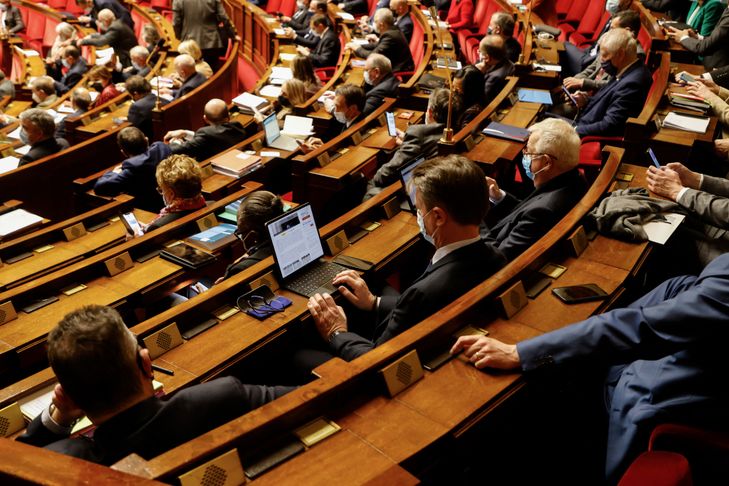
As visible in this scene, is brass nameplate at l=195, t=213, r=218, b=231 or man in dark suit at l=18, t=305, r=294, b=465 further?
brass nameplate at l=195, t=213, r=218, b=231

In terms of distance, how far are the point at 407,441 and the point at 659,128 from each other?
2.17 metres

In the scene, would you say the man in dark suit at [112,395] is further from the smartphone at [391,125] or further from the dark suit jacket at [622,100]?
the dark suit jacket at [622,100]

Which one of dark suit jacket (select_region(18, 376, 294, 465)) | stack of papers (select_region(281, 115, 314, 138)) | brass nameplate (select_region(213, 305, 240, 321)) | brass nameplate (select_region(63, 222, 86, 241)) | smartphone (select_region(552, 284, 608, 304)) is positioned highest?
dark suit jacket (select_region(18, 376, 294, 465))

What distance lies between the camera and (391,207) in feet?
7.77

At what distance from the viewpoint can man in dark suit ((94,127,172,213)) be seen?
3182 millimetres

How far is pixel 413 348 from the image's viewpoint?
1.36 m

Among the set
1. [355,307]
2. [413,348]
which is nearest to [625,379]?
[413,348]

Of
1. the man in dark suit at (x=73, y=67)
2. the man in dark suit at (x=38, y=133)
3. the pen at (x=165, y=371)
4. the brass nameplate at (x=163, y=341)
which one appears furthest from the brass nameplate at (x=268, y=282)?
the man in dark suit at (x=73, y=67)

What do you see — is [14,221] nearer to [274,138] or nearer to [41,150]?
[41,150]

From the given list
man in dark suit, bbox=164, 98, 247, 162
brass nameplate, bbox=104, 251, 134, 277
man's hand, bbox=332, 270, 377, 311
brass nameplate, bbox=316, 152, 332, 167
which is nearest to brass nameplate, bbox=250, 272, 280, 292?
man's hand, bbox=332, 270, 377, 311

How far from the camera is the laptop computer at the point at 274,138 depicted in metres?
3.40

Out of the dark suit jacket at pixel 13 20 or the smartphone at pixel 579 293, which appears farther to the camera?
the dark suit jacket at pixel 13 20

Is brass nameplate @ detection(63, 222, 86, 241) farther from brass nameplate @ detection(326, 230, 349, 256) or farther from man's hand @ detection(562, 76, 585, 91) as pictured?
man's hand @ detection(562, 76, 585, 91)

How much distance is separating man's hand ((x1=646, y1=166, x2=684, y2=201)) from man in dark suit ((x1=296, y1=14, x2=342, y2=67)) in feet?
11.9
